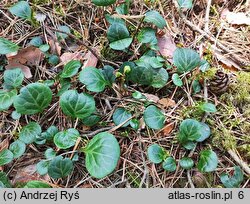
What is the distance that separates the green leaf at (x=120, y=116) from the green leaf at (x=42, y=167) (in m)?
0.40

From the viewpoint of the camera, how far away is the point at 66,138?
1701 millimetres

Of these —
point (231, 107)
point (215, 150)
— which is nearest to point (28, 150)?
point (215, 150)

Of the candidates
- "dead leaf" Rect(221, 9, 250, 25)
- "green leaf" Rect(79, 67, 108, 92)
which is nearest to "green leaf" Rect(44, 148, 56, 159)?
"green leaf" Rect(79, 67, 108, 92)

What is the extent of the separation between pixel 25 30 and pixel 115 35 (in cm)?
57

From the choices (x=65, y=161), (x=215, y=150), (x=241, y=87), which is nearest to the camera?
(x=65, y=161)

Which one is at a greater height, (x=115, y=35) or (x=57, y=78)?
(x=115, y=35)

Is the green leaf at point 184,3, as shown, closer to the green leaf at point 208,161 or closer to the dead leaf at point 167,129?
the dead leaf at point 167,129

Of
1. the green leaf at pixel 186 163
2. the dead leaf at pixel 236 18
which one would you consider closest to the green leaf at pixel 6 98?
the green leaf at pixel 186 163

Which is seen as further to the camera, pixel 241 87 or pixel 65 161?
pixel 241 87

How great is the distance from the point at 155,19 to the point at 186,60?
29 centimetres

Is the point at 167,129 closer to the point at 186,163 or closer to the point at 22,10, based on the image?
the point at 186,163

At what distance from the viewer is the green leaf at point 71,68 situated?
1.82 metres

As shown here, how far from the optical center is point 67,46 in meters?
2.02

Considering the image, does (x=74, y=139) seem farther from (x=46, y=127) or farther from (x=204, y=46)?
(x=204, y=46)
